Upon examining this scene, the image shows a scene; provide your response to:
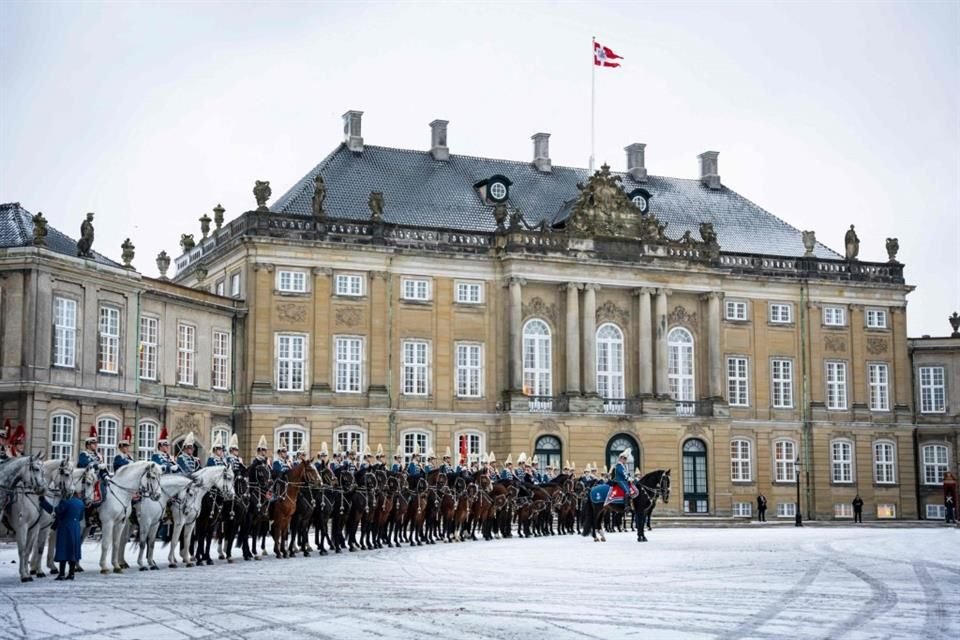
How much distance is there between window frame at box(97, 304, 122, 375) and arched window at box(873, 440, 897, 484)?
32462mm

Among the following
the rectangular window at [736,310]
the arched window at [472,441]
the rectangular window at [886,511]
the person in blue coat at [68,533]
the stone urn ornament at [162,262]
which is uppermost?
the stone urn ornament at [162,262]

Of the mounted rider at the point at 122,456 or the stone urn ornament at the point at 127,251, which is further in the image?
the stone urn ornament at the point at 127,251

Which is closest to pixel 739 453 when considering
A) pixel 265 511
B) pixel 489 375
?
pixel 489 375

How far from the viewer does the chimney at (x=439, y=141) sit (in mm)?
55906

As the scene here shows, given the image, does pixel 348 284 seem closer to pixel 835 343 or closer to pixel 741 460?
pixel 741 460

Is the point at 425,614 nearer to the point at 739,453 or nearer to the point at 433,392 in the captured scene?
the point at 433,392

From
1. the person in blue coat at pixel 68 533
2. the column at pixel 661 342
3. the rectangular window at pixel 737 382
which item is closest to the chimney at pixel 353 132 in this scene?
the column at pixel 661 342

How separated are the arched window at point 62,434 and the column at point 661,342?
2363 centimetres

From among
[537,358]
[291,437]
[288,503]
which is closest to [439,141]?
[537,358]

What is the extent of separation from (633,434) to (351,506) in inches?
959

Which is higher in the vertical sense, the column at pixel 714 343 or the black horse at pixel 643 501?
the column at pixel 714 343

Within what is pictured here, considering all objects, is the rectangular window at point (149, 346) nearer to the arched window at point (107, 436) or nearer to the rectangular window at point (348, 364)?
the arched window at point (107, 436)

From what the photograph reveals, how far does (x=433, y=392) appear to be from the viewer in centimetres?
5031

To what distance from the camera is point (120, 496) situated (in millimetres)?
22453
